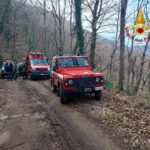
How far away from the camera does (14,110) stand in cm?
978

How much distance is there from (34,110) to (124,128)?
3.97 m

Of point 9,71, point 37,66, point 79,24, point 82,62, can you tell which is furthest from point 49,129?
point 9,71

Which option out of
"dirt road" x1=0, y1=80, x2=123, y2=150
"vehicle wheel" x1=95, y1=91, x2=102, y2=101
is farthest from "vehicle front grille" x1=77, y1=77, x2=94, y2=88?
"dirt road" x1=0, y1=80, x2=123, y2=150

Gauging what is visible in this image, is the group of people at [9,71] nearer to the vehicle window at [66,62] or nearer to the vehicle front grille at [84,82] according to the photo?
the vehicle window at [66,62]

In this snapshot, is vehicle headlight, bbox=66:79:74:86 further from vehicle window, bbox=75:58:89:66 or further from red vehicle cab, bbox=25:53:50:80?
red vehicle cab, bbox=25:53:50:80

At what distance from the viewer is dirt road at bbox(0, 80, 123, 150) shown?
611cm

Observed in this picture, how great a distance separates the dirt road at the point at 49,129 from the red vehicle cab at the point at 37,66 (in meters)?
12.0

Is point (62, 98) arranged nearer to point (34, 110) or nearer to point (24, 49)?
point (34, 110)

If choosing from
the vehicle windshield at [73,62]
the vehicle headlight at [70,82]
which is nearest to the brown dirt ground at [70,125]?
the vehicle headlight at [70,82]

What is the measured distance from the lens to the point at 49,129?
287 inches

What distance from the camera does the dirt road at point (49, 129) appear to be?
20.1ft

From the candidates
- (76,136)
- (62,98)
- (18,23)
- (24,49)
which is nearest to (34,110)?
(62,98)

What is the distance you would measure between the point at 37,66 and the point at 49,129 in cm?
1621

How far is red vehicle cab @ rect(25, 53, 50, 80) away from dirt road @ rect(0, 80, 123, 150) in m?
12.0
